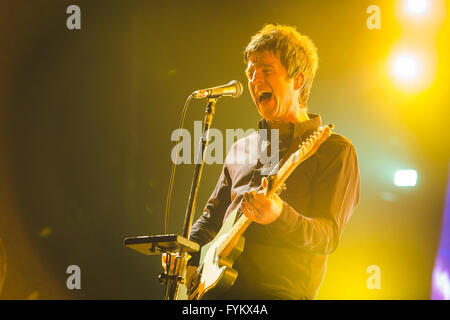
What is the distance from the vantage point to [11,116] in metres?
3.63

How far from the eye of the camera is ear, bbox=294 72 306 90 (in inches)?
95.6

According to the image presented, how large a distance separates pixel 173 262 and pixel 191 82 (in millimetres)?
2331

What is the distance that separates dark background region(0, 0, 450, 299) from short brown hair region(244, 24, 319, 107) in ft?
4.39

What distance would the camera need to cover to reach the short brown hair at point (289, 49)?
237 cm

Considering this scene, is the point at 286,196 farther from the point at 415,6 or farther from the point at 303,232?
the point at 415,6

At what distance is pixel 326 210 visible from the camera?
6.40 feet

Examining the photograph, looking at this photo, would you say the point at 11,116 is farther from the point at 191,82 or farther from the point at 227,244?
the point at 227,244

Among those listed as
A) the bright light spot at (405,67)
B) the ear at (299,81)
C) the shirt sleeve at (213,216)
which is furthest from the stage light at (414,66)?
the shirt sleeve at (213,216)

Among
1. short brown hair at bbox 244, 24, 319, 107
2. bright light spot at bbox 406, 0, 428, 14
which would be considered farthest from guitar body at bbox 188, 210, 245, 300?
bright light spot at bbox 406, 0, 428, 14

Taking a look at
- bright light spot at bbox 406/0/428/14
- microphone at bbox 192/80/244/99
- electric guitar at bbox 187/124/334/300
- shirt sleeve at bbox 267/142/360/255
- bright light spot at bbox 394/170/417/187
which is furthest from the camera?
bright light spot at bbox 394/170/417/187

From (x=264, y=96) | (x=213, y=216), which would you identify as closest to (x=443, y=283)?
(x=213, y=216)

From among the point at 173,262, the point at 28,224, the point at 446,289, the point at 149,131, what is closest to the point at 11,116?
the point at 28,224

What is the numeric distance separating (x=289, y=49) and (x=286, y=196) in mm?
854

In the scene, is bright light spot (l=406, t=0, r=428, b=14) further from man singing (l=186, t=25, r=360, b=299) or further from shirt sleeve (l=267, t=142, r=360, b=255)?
shirt sleeve (l=267, t=142, r=360, b=255)
